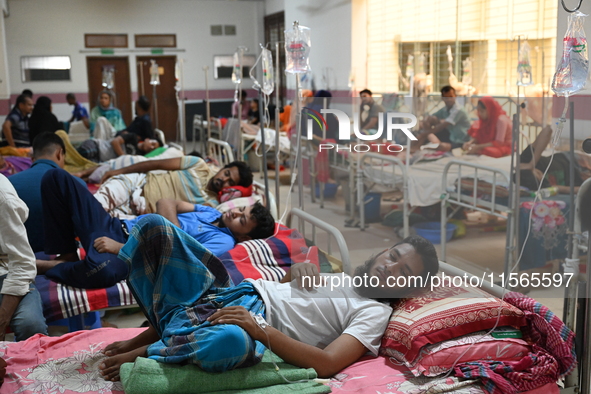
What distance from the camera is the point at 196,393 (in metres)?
1.57

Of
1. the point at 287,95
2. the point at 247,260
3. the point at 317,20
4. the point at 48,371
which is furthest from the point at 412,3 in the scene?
the point at 48,371

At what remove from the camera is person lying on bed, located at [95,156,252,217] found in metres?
3.72

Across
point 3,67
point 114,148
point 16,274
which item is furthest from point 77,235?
point 3,67

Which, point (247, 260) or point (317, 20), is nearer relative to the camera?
point (247, 260)

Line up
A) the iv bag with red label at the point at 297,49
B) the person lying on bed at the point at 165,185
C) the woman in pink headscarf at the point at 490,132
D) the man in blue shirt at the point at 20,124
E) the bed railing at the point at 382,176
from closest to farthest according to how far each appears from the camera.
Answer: the iv bag with red label at the point at 297,49, the woman in pink headscarf at the point at 490,132, the person lying on bed at the point at 165,185, the bed railing at the point at 382,176, the man in blue shirt at the point at 20,124

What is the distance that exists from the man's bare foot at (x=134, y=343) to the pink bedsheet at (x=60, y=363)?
49mm

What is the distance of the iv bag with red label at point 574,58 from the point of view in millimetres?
1731

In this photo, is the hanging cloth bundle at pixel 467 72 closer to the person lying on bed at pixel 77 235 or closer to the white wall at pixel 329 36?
the white wall at pixel 329 36

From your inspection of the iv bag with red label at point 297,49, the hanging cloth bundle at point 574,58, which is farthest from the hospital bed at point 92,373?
the iv bag with red label at point 297,49

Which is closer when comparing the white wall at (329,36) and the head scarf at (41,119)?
the head scarf at (41,119)

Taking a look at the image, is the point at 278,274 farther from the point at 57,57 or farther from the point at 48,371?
the point at 57,57

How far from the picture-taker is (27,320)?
2127 millimetres

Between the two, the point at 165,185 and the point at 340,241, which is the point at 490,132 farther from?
the point at 165,185

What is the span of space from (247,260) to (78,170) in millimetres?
2856
